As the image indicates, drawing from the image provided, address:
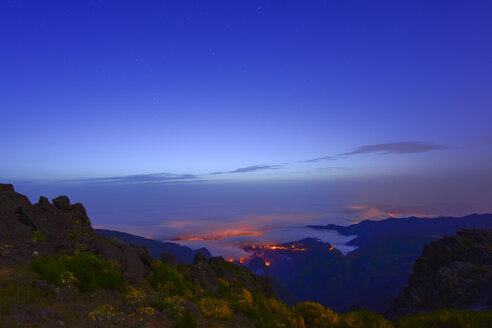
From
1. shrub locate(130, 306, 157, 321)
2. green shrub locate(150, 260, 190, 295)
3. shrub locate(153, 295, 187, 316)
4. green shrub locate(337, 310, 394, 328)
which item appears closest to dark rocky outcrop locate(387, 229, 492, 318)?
green shrub locate(337, 310, 394, 328)

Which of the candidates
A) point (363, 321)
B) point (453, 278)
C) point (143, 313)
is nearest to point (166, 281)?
point (143, 313)

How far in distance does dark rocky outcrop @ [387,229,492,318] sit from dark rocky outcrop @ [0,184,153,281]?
36016 mm

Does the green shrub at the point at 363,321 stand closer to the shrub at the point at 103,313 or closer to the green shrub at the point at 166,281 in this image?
the green shrub at the point at 166,281

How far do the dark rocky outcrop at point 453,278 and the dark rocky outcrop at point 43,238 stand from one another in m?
36.0

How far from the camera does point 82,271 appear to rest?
12.0 metres

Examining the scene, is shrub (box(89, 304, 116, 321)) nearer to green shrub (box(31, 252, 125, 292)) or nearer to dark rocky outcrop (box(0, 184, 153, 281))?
green shrub (box(31, 252, 125, 292))

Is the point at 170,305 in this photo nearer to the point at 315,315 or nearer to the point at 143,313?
the point at 143,313

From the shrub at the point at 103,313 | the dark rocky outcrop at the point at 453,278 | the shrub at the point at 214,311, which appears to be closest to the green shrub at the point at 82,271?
the shrub at the point at 103,313

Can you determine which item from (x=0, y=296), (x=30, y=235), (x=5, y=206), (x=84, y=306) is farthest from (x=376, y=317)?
(x=5, y=206)

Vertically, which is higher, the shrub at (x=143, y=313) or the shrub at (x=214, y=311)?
the shrub at (x=143, y=313)

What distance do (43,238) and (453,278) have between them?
177ft

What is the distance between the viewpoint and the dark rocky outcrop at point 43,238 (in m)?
13.4

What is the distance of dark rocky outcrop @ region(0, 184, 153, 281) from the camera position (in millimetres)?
13367

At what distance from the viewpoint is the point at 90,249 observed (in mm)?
15453
